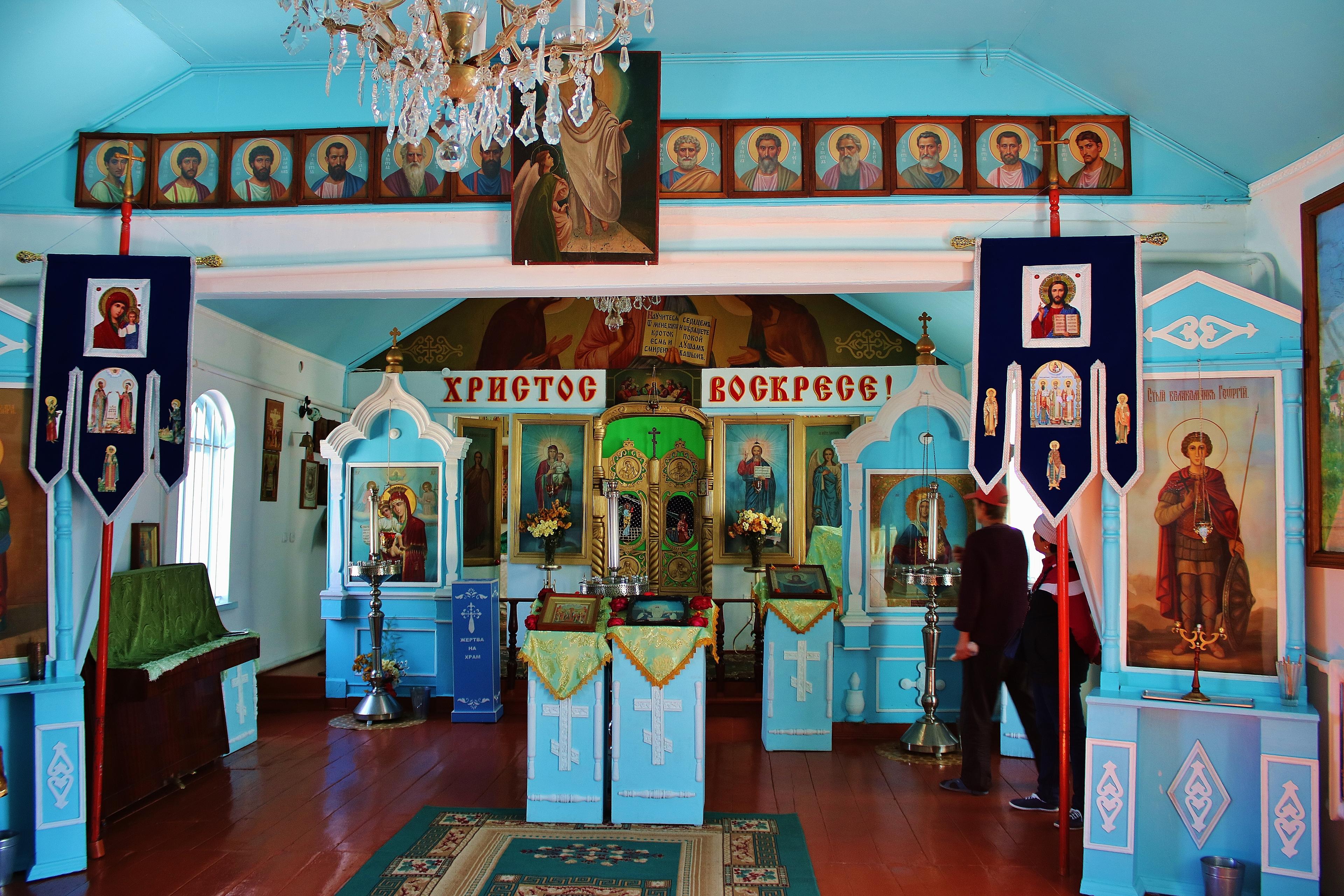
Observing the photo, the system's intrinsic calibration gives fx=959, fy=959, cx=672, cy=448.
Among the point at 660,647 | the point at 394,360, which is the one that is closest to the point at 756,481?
the point at 394,360

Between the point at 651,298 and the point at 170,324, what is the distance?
5.74 meters

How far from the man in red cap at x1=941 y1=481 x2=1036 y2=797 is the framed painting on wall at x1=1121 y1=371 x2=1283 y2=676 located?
109cm

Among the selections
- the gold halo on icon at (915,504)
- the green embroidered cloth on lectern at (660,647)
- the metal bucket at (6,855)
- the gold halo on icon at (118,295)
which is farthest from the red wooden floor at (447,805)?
the gold halo on icon at (118,295)

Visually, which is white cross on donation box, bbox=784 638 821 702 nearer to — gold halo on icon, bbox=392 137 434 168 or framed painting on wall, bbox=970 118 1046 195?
framed painting on wall, bbox=970 118 1046 195

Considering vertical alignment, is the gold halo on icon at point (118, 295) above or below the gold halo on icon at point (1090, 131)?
below

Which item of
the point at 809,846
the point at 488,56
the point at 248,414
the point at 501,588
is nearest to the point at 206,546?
the point at 248,414

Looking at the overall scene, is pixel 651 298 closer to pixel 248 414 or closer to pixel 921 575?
pixel 248 414

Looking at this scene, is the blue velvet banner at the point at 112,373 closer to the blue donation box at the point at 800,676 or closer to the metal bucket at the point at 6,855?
the metal bucket at the point at 6,855

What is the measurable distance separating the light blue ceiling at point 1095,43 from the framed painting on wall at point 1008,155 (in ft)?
1.07

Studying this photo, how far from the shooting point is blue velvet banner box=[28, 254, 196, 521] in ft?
15.6

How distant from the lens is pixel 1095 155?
16.3 feet

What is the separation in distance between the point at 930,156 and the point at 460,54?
9.53 feet

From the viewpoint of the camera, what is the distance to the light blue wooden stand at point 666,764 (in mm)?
5020

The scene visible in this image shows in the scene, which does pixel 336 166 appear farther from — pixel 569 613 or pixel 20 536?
pixel 569 613
